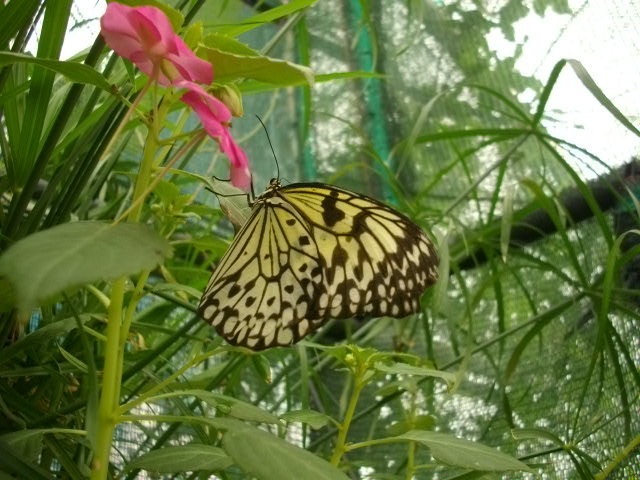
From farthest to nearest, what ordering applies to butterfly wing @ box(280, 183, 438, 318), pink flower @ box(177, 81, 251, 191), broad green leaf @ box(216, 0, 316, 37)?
butterfly wing @ box(280, 183, 438, 318), broad green leaf @ box(216, 0, 316, 37), pink flower @ box(177, 81, 251, 191)

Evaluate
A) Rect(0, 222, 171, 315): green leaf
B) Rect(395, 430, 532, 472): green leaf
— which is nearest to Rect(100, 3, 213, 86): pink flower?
Rect(0, 222, 171, 315): green leaf

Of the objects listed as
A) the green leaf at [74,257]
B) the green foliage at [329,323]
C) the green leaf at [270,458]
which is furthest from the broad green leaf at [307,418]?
the green leaf at [74,257]

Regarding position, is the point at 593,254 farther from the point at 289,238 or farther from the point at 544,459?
the point at 289,238

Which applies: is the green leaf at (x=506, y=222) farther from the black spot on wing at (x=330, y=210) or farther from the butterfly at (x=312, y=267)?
the black spot on wing at (x=330, y=210)

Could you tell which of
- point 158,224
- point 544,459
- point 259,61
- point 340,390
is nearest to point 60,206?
point 158,224

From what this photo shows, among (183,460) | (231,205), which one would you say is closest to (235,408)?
(183,460)

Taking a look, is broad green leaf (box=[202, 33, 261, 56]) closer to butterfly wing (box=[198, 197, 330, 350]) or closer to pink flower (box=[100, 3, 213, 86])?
pink flower (box=[100, 3, 213, 86])
